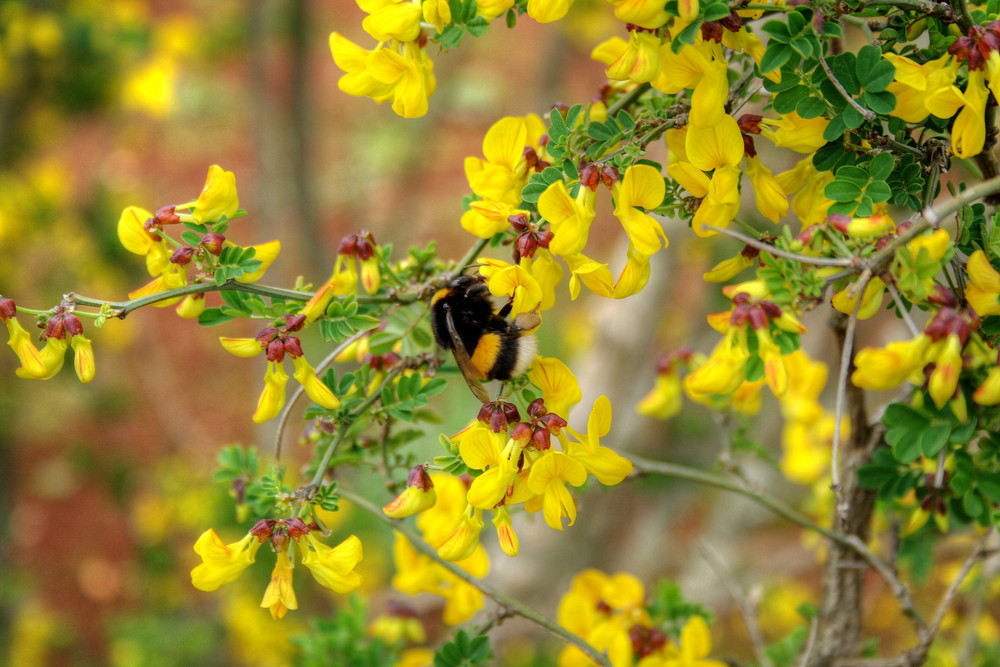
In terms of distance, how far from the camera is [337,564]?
85cm

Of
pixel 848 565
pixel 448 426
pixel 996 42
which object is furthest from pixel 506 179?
pixel 448 426

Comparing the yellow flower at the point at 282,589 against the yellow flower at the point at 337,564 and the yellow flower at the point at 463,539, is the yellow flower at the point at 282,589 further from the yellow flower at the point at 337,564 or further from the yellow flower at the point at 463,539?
the yellow flower at the point at 463,539

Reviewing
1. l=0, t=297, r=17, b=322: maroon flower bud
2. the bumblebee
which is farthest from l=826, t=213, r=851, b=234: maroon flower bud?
l=0, t=297, r=17, b=322: maroon flower bud

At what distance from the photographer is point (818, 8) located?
754 mm

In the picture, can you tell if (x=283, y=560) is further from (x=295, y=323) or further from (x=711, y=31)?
(x=711, y=31)

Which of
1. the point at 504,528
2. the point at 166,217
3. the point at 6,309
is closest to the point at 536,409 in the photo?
the point at 504,528

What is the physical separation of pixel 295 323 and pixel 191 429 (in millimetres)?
4307

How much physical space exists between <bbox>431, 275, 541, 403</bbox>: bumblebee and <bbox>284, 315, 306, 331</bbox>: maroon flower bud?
0.20 metres

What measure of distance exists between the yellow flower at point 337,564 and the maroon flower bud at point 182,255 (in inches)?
12.3

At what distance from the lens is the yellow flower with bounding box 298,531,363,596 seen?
85 centimetres

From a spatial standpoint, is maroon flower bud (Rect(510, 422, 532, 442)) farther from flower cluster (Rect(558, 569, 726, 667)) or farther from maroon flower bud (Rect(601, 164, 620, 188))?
flower cluster (Rect(558, 569, 726, 667))

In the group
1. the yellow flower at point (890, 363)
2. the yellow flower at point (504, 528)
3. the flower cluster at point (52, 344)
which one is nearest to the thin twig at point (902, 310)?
the yellow flower at point (890, 363)

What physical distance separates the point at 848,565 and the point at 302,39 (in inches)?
112

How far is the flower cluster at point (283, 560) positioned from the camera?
0.84 m
